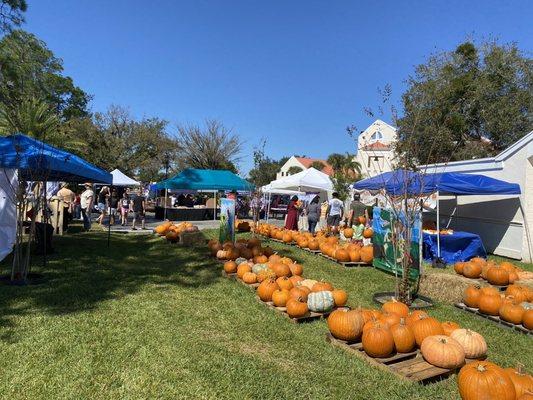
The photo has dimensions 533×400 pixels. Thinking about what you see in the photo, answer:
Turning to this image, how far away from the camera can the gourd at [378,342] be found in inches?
161

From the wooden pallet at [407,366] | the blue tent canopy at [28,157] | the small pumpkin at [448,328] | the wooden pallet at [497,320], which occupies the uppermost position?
the blue tent canopy at [28,157]

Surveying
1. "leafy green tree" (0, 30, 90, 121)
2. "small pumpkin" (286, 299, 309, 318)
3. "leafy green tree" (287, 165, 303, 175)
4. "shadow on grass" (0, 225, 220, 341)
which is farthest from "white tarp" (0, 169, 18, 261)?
"leafy green tree" (287, 165, 303, 175)

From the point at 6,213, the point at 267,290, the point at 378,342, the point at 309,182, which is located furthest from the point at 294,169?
the point at 378,342

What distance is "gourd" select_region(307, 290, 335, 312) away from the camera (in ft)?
18.5

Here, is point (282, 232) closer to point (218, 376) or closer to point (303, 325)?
point (303, 325)

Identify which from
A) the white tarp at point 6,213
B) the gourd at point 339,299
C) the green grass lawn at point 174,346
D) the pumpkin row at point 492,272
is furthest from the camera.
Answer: the white tarp at point 6,213

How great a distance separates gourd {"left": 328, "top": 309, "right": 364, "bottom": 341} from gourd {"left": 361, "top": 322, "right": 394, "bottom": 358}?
0.78 ft

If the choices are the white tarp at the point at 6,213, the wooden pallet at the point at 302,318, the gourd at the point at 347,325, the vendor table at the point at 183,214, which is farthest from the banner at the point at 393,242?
the vendor table at the point at 183,214

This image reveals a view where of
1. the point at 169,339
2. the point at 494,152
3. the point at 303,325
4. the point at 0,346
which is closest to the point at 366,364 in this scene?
the point at 303,325

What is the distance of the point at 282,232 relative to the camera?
1361 centimetres

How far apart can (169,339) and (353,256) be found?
637 centimetres

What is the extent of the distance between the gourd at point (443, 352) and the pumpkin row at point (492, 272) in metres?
4.08

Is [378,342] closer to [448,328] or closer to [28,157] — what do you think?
[448,328]

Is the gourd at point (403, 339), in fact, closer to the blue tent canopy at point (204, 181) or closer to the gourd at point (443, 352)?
the gourd at point (443, 352)
